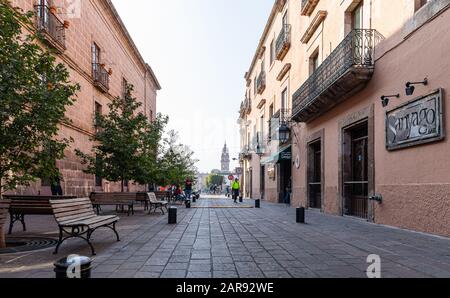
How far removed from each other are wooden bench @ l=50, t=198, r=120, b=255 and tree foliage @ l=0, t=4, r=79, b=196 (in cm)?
80

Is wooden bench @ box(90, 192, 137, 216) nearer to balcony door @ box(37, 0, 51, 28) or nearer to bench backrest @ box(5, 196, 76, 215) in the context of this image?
bench backrest @ box(5, 196, 76, 215)

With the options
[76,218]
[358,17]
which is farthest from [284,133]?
[76,218]

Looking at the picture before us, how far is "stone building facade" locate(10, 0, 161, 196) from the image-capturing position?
15.6 m

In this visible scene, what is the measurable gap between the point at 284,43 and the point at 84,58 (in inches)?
395

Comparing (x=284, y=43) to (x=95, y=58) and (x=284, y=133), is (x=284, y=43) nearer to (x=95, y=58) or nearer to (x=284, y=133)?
(x=284, y=133)

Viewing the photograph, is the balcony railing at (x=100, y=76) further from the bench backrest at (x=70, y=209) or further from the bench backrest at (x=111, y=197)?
the bench backrest at (x=70, y=209)

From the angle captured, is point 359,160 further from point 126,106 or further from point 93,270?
point 93,270

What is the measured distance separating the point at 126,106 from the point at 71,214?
9.55 m

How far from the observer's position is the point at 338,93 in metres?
12.9

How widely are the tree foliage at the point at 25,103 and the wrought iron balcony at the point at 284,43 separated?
1596 cm

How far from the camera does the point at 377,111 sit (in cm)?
1091

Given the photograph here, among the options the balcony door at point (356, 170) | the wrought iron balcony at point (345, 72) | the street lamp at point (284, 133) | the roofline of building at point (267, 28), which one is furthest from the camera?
the roofline of building at point (267, 28)

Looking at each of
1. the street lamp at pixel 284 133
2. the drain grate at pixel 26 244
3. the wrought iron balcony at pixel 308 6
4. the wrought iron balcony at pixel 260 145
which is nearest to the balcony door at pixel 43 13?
the drain grate at pixel 26 244

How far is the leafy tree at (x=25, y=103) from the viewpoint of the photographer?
629 cm
